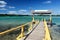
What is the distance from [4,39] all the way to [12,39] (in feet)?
3.60

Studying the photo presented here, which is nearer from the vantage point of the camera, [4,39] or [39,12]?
[4,39]

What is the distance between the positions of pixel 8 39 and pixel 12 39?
1.59 feet

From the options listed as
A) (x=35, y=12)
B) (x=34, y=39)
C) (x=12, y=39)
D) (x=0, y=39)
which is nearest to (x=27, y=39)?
(x=34, y=39)

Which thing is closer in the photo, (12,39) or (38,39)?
(38,39)

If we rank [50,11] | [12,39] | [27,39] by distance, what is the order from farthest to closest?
[50,11] → [12,39] → [27,39]

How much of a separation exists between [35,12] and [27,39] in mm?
22413

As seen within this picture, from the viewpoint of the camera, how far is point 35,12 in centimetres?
3058

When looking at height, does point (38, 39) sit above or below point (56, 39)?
above

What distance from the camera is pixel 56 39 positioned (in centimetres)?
1608

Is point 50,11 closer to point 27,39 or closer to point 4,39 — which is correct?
point 4,39

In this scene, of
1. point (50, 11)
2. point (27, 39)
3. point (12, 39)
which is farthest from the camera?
point (50, 11)

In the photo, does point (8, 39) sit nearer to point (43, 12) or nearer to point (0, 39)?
point (0, 39)

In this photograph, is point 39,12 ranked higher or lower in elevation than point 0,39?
higher

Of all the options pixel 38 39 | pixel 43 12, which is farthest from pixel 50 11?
pixel 38 39
